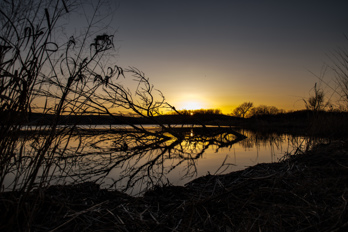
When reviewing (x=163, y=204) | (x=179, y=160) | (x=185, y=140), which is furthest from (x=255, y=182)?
(x=185, y=140)

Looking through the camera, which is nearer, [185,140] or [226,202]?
[226,202]

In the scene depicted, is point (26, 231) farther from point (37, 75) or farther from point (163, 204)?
point (163, 204)

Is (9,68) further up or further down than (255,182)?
further up

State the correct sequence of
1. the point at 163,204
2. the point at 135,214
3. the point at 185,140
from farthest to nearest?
the point at 185,140 < the point at 163,204 < the point at 135,214

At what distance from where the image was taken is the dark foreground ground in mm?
1103

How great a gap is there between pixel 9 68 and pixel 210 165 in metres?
3.06

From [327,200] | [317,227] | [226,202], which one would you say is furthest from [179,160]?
[317,227]

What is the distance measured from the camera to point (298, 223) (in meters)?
1.16

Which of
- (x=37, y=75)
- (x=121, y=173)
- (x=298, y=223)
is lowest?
(x=121, y=173)

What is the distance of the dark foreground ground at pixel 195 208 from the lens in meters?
1.10

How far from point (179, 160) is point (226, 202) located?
7.38 ft

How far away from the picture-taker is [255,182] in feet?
6.15

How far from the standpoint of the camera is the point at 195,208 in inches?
55.9

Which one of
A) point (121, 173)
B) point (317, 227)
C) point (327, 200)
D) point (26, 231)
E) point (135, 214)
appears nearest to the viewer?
point (26, 231)
